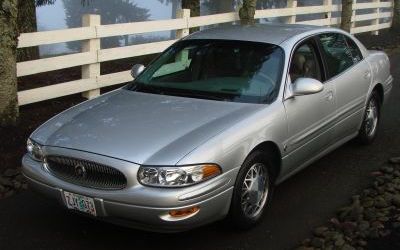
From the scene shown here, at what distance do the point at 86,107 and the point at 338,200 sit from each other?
2392 millimetres

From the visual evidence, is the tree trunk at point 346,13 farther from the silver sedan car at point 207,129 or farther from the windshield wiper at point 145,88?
the windshield wiper at point 145,88

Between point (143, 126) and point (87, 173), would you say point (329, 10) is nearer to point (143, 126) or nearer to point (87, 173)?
point (143, 126)

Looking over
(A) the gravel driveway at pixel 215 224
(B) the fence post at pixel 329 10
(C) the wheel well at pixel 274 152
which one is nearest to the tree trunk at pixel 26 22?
(A) the gravel driveway at pixel 215 224

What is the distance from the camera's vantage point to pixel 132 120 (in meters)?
4.27

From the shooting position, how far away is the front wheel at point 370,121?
6.28 meters

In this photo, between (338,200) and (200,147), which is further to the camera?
(338,200)

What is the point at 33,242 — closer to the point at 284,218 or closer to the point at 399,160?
the point at 284,218

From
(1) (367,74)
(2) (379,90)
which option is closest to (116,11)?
(2) (379,90)

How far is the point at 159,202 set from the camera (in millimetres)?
3590

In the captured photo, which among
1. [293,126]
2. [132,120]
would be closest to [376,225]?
[293,126]

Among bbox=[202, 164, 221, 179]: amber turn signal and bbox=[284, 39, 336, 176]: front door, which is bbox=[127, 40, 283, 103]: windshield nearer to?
bbox=[284, 39, 336, 176]: front door

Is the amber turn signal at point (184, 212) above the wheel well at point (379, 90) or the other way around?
the other way around

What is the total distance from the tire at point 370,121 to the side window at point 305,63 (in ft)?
3.99

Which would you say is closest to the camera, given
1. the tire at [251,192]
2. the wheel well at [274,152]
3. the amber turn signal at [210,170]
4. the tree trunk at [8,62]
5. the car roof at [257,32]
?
the amber turn signal at [210,170]
